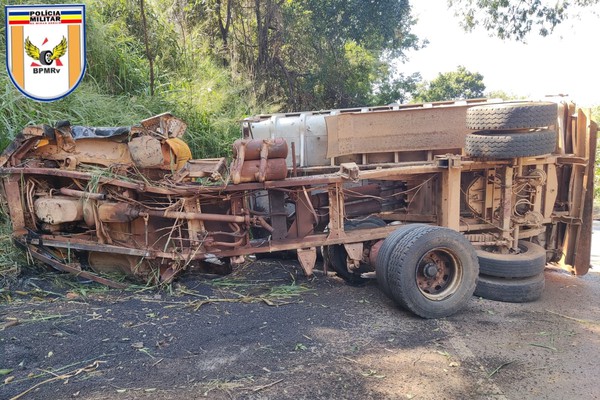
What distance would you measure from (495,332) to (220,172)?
3.04 metres

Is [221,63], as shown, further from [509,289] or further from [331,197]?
[509,289]

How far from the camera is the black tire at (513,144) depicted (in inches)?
212

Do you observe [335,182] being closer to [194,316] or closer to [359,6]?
[194,316]

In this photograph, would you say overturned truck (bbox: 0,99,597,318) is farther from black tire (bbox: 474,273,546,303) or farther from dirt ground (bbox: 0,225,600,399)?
dirt ground (bbox: 0,225,600,399)

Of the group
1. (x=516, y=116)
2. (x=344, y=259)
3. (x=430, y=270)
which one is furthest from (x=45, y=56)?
(x=516, y=116)

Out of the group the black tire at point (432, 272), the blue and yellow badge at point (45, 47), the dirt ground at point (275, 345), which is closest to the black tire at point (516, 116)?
the black tire at point (432, 272)

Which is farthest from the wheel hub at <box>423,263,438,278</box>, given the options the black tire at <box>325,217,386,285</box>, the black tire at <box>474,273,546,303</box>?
the black tire at <box>325,217,386,285</box>

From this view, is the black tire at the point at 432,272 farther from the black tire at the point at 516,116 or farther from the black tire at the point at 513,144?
the black tire at the point at 516,116

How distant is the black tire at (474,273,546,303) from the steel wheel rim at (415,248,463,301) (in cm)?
67

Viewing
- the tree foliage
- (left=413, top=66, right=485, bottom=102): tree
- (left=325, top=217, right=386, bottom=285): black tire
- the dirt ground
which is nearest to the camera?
the dirt ground

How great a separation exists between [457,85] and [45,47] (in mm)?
37131

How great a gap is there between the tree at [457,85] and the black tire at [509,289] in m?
33.1

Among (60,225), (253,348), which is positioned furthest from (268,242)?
(60,225)

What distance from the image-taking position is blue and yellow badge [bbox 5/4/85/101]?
6.26 m
